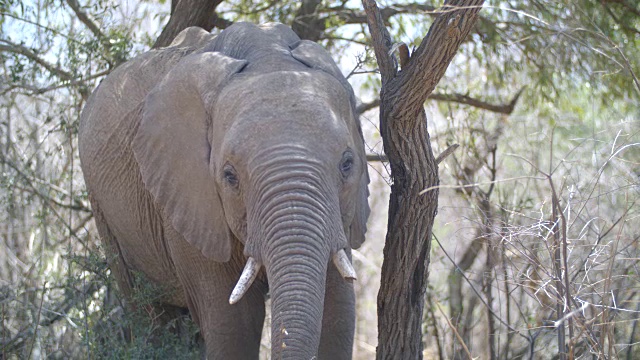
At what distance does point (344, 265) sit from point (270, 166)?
547 mm

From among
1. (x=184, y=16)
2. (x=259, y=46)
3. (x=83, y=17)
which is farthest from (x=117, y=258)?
(x=83, y=17)

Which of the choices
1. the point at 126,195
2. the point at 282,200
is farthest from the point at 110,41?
the point at 282,200

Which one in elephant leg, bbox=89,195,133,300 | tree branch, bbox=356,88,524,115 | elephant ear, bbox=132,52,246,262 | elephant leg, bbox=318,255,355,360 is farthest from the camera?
tree branch, bbox=356,88,524,115

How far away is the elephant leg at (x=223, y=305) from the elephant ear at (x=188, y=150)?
0.23m

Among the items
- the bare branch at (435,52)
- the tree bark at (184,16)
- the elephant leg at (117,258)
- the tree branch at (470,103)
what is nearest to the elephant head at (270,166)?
the bare branch at (435,52)

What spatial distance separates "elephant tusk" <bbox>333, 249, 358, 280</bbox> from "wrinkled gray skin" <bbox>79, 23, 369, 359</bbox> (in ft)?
0.17

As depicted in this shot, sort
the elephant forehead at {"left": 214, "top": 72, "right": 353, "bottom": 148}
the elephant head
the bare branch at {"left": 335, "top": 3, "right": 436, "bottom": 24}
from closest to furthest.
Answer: the elephant head < the elephant forehead at {"left": 214, "top": 72, "right": 353, "bottom": 148} < the bare branch at {"left": 335, "top": 3, "right": 436, "bottom": 24}

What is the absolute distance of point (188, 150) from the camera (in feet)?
16.5

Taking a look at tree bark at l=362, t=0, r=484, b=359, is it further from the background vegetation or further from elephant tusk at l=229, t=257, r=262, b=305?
the background vegetation

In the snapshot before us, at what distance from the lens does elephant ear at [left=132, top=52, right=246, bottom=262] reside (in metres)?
4.94

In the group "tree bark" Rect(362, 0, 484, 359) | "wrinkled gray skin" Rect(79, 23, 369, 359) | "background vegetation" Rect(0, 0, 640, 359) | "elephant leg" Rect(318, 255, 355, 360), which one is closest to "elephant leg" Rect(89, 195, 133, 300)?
"background vegetation" Rect(0, 0, 640, 359)

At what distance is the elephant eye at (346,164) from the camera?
459cm

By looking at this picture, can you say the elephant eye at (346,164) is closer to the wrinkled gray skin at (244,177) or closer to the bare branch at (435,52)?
the wrinkled gray skin at (244,177)

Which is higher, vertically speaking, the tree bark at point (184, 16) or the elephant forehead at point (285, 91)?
the tree bark at point (184, 16)
